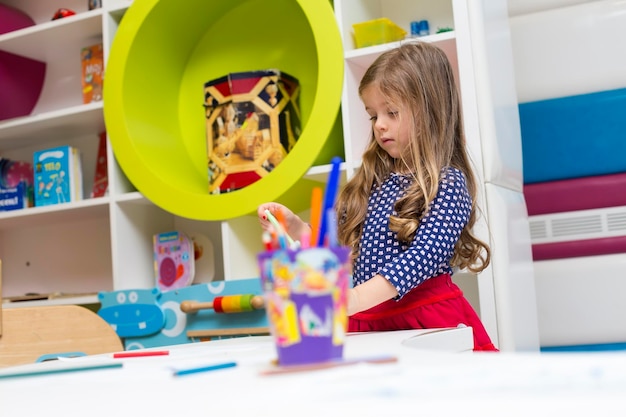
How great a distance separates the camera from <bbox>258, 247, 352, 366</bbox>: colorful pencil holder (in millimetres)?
539

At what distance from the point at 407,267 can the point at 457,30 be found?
0.81 meters

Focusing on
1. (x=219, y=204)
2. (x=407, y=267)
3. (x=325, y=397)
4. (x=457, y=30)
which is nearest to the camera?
(x=325, y=397)

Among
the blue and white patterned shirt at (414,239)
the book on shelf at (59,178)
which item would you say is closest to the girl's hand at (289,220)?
the blue and white patterned shirt at (414,239)

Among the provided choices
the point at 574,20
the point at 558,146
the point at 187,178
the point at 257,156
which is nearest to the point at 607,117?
the point at 558,146

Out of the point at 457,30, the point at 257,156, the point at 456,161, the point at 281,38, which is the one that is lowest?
the point at 456,161

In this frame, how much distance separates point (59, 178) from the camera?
7.61ft

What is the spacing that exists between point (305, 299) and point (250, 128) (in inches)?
59.6

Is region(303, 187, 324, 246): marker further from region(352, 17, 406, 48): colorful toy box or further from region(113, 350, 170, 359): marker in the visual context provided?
region(352, 17, 406, 48): colorful toy box

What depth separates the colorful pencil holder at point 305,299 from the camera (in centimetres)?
54

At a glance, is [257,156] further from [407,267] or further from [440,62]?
[407,267]


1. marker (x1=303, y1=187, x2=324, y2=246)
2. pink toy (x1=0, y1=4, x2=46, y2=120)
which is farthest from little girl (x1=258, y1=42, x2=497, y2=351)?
pink toy (x1=0, y1=4, x2=46, y2=120)

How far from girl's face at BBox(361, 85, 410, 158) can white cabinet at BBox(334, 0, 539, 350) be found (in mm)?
375

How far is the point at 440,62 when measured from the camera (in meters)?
1.39

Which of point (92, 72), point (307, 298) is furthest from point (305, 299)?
point (92, 72)
